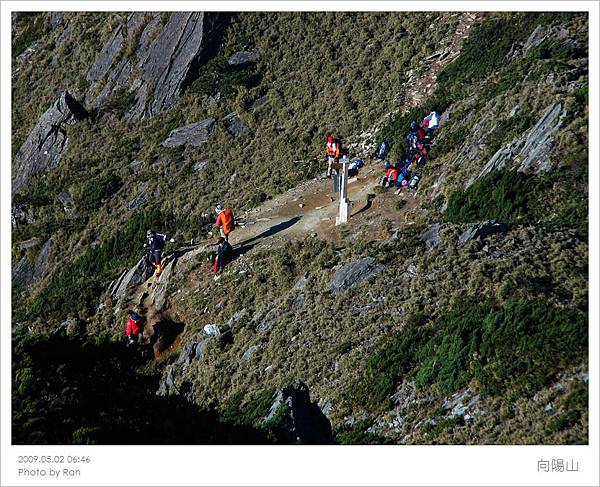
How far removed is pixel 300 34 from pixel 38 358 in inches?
973

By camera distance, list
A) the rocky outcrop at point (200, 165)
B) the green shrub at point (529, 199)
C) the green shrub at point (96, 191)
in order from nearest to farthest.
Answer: the green shrub at point (529, 199) → the rocky outcrop at point (200, 165) → the green shrub at point (96, 191)

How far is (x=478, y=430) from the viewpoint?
17.3 m

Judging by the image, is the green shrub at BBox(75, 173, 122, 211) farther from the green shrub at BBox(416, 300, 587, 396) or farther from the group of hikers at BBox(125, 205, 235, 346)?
the green shrub at BBox(416, 300, 587, 396)

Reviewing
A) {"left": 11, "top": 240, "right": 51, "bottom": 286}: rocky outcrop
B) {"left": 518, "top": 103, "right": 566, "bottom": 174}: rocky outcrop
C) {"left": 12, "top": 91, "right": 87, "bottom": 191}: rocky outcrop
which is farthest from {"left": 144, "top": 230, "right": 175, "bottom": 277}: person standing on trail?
{"left": 12, "top": 91, "right": 87, "bottom": 191}: rocky outcrop

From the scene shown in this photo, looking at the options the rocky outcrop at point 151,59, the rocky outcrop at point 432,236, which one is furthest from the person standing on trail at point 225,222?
the rocky outcrop at point 151,59

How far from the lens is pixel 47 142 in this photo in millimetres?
43406

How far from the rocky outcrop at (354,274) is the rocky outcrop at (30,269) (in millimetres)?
16799

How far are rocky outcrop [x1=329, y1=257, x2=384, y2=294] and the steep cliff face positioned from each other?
79 millimetres

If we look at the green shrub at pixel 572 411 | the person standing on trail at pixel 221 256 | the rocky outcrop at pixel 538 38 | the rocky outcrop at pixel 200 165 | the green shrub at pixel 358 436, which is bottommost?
the green shrub at pixel 358 436

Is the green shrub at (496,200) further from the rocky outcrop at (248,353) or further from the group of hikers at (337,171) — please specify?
the rocky outcrop at (248,353)

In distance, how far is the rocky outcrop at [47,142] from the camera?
4250cm

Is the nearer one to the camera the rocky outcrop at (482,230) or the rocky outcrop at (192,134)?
the rocky outcrop at (482,230)

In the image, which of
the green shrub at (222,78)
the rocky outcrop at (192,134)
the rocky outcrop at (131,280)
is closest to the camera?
the rocky outcrop at (131,280)

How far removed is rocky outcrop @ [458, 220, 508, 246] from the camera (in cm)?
2330
